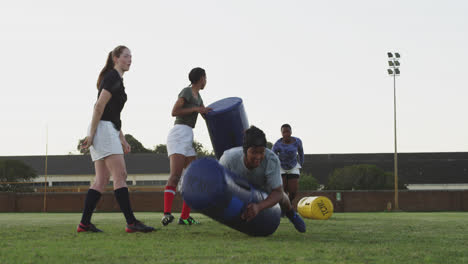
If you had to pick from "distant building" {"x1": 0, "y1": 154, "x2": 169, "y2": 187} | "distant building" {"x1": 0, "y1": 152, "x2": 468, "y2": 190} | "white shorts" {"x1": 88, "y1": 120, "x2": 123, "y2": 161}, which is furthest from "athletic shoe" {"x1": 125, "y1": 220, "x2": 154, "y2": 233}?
"distant building" {"x1": 0, "y1": 154, "x2": 169, "y2": 187}

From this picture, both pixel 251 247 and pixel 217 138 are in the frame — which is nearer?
pixel 251 247

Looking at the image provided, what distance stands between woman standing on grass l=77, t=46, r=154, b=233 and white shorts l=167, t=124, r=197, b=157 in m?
1.11

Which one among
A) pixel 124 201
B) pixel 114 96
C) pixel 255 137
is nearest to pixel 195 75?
pixel 114 96

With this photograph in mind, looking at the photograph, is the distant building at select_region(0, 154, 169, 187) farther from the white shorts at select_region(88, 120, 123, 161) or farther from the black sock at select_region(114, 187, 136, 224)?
the white shorts at select_region(88, 120, 123, 161)

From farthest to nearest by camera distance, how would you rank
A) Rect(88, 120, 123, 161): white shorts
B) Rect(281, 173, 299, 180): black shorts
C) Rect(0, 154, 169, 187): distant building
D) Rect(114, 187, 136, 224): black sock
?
Rect(0, 154, 169, 187): distant building → Rect(281, 173, 299, 180): black shorts → Rect(114, 187, 136, 224): black sock → Rect(88, 120, 123, 161): white shorts

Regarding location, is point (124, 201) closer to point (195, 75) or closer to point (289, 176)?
point (195, 75)

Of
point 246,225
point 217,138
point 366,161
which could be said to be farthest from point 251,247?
point 366,161

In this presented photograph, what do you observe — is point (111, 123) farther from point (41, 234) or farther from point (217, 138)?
point (217, 138)

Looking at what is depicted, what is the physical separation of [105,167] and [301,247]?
8.35 ft

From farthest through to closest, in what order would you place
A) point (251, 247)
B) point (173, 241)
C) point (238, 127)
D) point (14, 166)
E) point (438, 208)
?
point (14, 166)
point (438, 208)
point (238, 127)
point (173, 241)
point (251, 247)

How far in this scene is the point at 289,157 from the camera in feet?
35.9

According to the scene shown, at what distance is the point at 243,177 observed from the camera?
5453 millimetres

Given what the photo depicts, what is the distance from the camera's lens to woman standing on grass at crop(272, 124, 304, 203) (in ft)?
35.9

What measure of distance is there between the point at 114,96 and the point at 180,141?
55.8 inches
